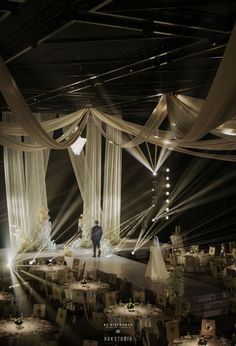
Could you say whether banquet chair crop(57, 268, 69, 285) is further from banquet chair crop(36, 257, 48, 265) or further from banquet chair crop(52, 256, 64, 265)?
banquet chair crop(36, 257, 48, 265)

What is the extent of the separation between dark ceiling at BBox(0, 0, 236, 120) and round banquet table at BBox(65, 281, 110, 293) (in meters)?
4.23

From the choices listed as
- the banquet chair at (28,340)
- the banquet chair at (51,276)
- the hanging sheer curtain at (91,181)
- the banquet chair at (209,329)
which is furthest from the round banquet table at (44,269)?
the banquet chair at (209,329)

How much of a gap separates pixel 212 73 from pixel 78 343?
6.09m

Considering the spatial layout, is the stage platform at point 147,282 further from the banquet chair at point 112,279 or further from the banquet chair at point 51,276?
the banquet chair at point 51,276

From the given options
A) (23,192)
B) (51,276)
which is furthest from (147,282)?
(23,192)

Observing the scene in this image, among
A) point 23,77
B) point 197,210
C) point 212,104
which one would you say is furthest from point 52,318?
point 197,210

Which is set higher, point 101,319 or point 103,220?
point 103,220

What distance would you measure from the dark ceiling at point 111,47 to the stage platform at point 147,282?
4369 millimetres

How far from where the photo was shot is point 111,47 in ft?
30.7

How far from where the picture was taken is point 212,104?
5.70 meters

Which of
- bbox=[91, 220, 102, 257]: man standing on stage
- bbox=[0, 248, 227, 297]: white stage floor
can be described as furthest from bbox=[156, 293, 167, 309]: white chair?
bbox=[91, 220, 102, 257]: man standing on stage

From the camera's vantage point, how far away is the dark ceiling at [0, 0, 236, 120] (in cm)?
618

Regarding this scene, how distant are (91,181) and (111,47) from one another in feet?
22.6

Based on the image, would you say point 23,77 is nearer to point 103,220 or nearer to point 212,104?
point 212,104
